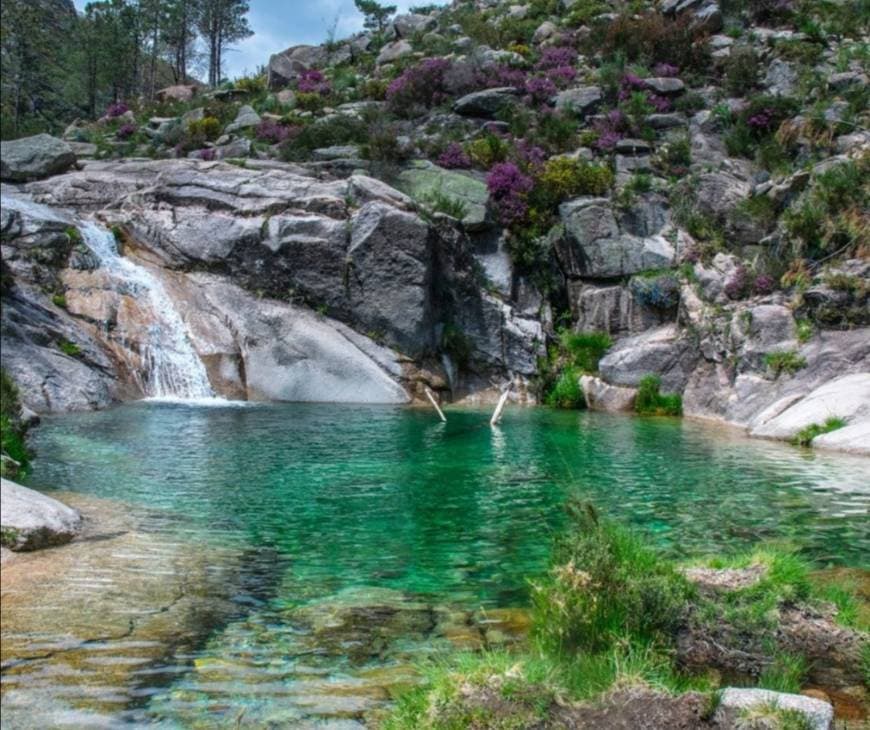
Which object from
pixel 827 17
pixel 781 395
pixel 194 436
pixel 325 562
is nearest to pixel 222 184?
pixel 194 436

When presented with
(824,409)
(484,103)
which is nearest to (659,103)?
(484,103)

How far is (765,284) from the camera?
26359 millimetres

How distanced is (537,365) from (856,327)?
36.3ft

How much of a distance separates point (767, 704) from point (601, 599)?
1486 mm

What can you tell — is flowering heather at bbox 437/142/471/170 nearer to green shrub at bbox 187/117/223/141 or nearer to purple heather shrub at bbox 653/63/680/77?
green shrub at bbox 187/117/223/141

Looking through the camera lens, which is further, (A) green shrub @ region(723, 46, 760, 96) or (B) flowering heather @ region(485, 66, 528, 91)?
(B) flowering heather @ region(485, 66, 528, 91)

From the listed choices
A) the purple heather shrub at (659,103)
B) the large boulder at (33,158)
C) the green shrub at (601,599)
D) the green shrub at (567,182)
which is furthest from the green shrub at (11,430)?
the purple heather shrub at (659,103)

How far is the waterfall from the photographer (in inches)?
951

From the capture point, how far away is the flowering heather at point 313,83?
1804 inches

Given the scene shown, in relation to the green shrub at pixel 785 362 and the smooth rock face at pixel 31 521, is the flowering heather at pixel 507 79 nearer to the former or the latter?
the green shrub at pixel 785 362

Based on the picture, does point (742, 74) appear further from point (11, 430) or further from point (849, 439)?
point (11, 430)

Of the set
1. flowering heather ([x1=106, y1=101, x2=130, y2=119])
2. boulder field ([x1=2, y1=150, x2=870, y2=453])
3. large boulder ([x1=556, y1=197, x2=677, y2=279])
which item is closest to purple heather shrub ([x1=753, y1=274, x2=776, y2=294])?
boulder field ([x1=2, y1=150, x2=870, y2=453])

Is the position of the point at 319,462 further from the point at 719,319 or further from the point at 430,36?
the point at 430,36

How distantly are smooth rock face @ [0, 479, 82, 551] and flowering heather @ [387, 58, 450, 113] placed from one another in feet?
121
